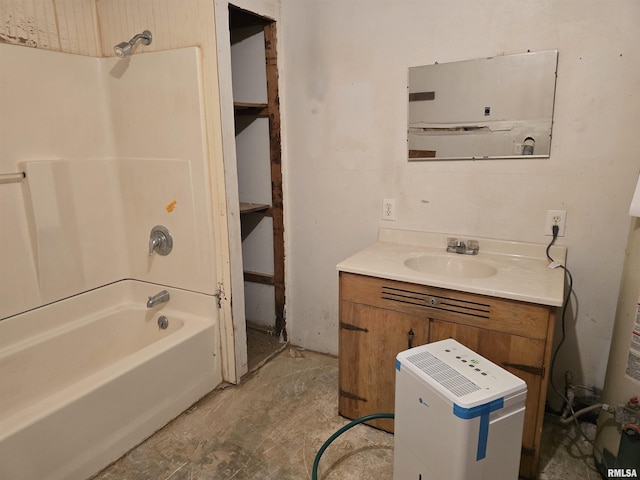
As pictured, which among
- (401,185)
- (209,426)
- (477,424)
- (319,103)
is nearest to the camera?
(477,424)

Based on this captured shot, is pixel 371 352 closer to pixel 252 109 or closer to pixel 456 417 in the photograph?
pixel 456 417

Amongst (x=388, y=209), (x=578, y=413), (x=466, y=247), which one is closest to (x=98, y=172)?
(x=388, y=209)

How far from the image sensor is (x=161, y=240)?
2.24 meters

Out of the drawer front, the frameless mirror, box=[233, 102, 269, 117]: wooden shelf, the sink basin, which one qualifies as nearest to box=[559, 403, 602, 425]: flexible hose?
the drawer front

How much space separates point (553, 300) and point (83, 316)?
225 cm

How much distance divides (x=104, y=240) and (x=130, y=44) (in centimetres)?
106

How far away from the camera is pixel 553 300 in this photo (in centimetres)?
138

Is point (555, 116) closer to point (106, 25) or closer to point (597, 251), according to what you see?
point (597, 251)

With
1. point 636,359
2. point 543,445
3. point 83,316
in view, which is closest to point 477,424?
point 636,359

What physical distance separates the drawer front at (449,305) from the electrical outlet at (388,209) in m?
0.53

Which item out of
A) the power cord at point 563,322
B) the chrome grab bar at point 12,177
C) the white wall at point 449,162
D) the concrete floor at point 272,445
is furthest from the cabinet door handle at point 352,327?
the chrome grab bar at point 12,177

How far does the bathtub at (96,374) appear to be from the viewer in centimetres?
147

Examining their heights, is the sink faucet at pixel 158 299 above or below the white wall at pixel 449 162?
below

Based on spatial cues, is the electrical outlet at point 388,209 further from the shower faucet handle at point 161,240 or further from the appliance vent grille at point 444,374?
the shower faucet handle at point 161,240
